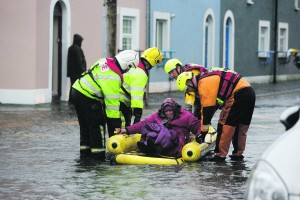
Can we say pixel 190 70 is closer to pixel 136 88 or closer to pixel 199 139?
pixel 136 88

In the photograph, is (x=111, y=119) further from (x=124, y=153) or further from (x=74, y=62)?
(x=74, y=62)

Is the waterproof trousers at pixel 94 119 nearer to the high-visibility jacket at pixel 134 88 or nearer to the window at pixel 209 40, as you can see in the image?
the high-visibility jacket at pixel 134 88

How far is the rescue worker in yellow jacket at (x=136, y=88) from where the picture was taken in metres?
13.1

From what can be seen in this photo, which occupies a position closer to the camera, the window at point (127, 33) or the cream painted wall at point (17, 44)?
the cream painted wall at point (17, 44)

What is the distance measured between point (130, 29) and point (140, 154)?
54.6ft

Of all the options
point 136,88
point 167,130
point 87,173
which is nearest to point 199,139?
point 167,130

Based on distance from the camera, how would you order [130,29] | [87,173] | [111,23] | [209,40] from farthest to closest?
1. [209,40]
2. [130,29]
3. [111,23]
4. [87,173]

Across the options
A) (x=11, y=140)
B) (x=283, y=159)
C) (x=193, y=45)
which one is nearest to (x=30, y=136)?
(x=11, y=140)

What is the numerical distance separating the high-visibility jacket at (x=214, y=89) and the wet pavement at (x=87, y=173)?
2.31 ft

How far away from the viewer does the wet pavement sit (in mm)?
9750

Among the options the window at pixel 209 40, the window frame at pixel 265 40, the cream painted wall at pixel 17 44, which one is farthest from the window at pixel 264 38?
the cream painted wall at pixel 17 44

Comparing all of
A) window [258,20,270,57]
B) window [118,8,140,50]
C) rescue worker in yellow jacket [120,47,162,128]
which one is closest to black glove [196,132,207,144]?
rescue worker in yellow jacket [120,47,162,128]

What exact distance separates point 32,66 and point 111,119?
10.8 m

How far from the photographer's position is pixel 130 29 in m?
29.0
